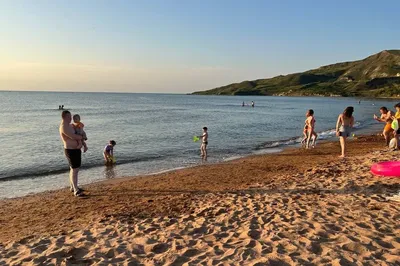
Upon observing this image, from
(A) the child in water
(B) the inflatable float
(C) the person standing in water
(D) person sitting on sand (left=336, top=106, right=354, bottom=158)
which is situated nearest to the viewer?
(C) the person standing in water

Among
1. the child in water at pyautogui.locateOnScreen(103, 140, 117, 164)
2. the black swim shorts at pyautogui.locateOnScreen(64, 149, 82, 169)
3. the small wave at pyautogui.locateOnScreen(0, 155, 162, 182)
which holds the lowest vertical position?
the small wave at pyautogui.locateOnScreen(0, 155, 162, 182)

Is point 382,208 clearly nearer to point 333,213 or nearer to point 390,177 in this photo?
point 333,213

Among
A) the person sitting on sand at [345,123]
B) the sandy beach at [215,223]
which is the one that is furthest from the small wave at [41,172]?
the person sitting on sand at [345,123]

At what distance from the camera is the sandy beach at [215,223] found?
16.1 ft

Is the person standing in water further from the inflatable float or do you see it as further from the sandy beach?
the inflatable float

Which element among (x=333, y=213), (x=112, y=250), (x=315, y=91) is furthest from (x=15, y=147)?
(x=315, y=91)

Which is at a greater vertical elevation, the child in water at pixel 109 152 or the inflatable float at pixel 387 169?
the inflatable float at pixel 387 169

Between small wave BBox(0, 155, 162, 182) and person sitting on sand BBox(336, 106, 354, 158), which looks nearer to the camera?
person sitting on sand BBox(336, 106, 354, 158)

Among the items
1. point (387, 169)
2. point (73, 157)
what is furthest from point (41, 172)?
point (387, 169)

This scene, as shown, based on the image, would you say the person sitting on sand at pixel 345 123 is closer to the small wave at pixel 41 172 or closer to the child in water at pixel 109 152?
the small wave at pixel 41 172

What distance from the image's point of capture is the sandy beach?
16.1ft

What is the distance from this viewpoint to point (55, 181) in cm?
1259

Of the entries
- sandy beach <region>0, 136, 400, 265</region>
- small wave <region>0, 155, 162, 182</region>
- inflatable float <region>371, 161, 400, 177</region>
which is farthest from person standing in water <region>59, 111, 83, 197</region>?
inflatable float <region>371, 161, 400, 177</region>

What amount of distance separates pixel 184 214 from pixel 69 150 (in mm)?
3622
